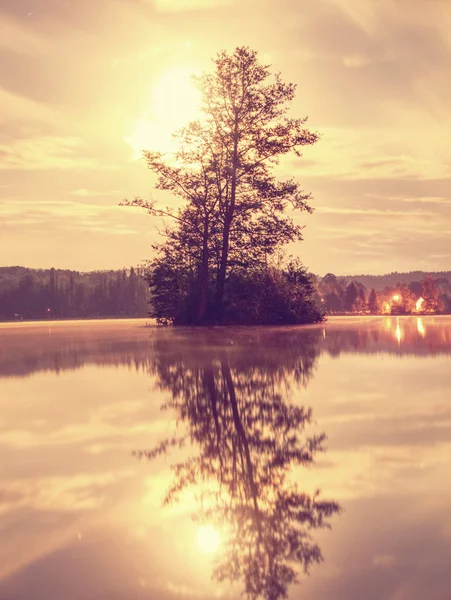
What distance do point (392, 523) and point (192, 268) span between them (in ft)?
89.1

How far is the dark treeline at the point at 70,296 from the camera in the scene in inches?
5753

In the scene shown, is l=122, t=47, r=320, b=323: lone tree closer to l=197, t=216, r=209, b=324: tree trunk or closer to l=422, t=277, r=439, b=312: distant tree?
l=197, t=216, r=209, b=324: tree trunk

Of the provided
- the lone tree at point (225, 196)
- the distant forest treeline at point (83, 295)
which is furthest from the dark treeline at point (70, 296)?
the lone tree at point (225, 196)

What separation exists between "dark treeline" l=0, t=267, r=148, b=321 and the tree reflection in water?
131523 millimetres

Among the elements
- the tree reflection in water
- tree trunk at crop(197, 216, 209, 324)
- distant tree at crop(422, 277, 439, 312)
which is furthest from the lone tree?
distant tree at crop(422, 277, 439, 312)

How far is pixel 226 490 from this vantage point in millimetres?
4449

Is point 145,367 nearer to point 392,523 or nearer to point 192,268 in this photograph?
point 392,523

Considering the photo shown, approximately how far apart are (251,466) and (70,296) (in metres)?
153

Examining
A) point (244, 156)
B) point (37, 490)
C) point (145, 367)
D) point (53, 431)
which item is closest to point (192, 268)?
point (244, 156)

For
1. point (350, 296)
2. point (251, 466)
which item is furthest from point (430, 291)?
point (251, 466)

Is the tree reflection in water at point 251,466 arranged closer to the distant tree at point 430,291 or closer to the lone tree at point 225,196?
the lone tree at point 225,196

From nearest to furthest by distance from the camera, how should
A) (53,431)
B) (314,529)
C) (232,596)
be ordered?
(232,596), (314,529), (53,431)

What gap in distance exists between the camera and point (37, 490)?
15.1ft

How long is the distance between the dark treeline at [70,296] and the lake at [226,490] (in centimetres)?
13273
